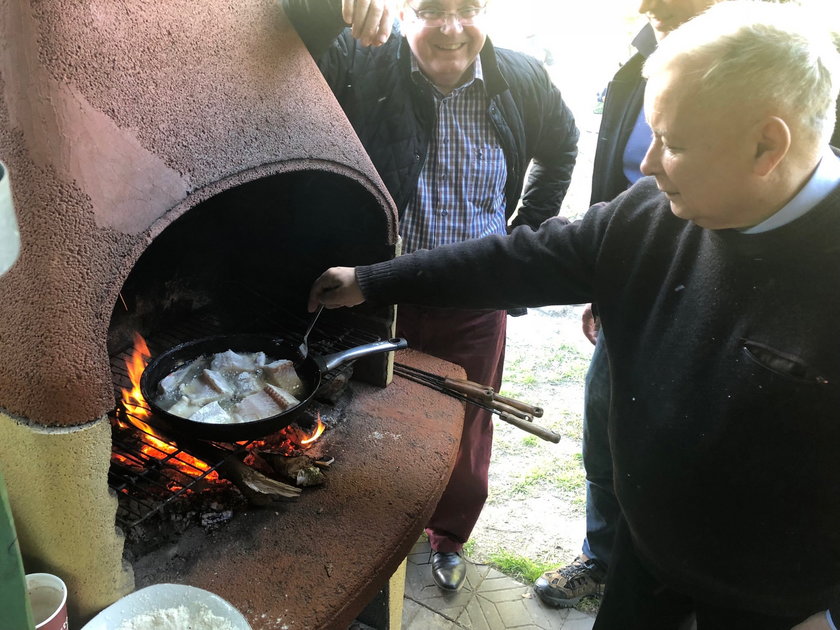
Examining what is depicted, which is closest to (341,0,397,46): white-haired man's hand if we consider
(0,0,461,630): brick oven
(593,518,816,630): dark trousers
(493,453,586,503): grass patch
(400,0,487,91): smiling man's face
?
(0,0,461,630): brick oven

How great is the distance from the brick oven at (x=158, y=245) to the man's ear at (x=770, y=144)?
3.57 feet

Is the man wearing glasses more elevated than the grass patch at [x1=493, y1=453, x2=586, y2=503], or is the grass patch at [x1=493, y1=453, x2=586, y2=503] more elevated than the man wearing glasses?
the man wearing glasses

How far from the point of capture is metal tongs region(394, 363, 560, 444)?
6.54ft

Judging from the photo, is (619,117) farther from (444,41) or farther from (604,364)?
(604,364)

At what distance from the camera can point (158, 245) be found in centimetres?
218

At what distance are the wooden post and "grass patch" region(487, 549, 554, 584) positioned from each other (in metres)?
2.64

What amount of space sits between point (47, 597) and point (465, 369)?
1942 mm

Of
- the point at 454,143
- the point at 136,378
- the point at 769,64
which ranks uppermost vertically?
the point at 769,64

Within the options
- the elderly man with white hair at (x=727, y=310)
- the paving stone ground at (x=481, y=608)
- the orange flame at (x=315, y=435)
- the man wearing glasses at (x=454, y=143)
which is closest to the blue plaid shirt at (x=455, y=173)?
the man wearing glasses at (x=454, y=143)

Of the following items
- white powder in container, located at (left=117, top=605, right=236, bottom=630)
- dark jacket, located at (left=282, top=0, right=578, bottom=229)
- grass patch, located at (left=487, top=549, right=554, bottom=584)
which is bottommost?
grass patch, located at (left=487, top=549, right=554, bottom=584)

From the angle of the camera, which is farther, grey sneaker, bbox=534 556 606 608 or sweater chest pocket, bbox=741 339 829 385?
grey sneaker, bbox=534 556 606 608

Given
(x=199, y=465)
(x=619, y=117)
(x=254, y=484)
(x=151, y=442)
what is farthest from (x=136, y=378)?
(x=619, y=117)

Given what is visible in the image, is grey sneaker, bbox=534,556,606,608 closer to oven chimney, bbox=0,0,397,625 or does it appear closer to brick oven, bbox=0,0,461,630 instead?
brick oven, bbox=0,0,461,630

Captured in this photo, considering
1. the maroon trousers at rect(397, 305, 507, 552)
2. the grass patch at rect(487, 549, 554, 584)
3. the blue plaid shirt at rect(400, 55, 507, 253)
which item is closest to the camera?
the blue plaid shirt at rect(400, 55, 507, 253)
